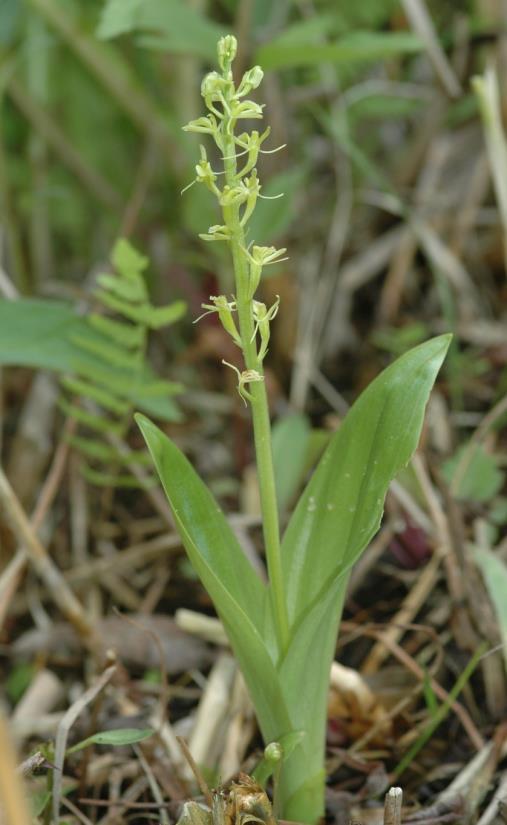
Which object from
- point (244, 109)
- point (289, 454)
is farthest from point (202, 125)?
point (289, 454)

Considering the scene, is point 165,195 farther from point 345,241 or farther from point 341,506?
point 341,506

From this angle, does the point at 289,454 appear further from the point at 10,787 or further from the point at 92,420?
the point at 10,787

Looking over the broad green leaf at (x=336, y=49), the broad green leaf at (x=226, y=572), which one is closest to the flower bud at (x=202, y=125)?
the broad green leaf at (x=226, y=572)

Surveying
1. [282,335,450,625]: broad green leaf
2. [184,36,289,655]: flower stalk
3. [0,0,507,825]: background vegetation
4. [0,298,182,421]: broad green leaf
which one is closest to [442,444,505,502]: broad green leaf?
[0,0,507,825]: background vegetation

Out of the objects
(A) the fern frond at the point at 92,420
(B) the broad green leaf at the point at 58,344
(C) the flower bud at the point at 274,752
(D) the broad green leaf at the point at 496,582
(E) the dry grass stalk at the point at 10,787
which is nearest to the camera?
(E) the dry grass stalk at the point at 10,787

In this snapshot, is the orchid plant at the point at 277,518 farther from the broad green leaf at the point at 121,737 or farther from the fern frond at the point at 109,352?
the fern frond at the point at 109,352

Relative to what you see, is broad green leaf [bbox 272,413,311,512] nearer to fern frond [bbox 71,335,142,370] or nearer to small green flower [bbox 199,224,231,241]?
fern frond [bbox 71,335,142,370]
